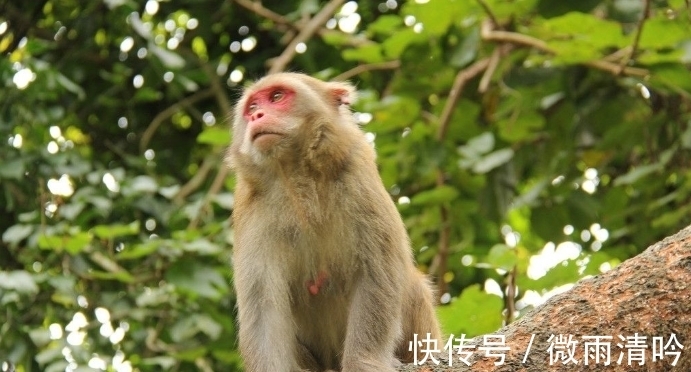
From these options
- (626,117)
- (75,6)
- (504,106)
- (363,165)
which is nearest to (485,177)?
(504,106)

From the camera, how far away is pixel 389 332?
4855mm

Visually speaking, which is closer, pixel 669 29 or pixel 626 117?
pixel 669 29

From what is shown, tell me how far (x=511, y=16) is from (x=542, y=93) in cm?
65

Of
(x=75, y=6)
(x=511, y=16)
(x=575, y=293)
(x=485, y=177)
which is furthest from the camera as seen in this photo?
(x=75, y=6)

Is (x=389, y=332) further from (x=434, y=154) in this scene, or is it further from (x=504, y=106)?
(x=504, y=106)

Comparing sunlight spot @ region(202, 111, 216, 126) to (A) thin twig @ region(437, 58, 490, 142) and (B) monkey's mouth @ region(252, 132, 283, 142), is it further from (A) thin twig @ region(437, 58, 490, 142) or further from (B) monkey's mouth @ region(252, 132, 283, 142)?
(B) monkey's mouth @ region(252, 132, 283, 142)

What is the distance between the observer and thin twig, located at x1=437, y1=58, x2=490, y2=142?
23.1 ft

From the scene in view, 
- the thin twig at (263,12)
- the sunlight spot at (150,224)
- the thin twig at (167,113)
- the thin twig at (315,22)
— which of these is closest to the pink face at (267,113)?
the thin twig at (315,22)

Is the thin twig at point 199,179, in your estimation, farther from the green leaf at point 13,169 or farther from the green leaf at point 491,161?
the green leaf at point 491,161

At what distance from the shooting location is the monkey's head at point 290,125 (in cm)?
512

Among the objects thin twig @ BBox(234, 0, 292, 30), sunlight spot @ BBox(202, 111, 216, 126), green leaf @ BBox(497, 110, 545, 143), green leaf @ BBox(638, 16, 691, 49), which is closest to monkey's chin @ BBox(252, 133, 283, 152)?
green leaf @ BBox(638, 16, 691, 49)

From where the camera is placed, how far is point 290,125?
17.1ft

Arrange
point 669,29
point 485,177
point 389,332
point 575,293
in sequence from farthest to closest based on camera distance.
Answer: point 485,177 < point 669,29 < point 389,332 < point 575,293

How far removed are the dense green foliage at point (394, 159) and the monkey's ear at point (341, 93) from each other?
36.0 inches
